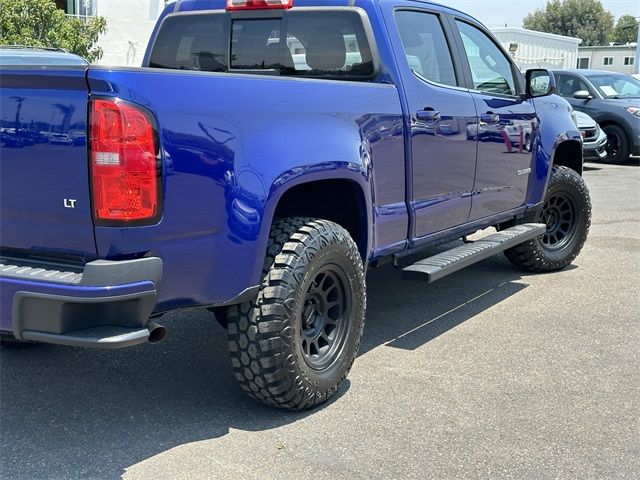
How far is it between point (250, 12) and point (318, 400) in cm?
244

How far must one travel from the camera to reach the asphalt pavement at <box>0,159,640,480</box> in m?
3.17

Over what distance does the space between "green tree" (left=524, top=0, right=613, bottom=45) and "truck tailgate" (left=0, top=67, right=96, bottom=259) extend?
307 feet

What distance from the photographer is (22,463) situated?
3123 mm

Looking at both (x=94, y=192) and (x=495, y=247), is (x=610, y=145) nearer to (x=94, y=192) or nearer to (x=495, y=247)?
(x=495, y=247)

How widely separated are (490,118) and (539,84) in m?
1.06

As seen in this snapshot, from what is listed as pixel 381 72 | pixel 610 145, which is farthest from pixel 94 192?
pixel 610 145

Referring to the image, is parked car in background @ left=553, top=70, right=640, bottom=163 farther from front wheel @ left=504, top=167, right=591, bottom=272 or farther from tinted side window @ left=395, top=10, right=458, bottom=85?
tinted side window @ left=395, top=10, right=458, bottom=85

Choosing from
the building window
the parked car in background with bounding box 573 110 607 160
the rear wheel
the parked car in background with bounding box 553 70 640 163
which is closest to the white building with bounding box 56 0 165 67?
the parked car in background with bounding box 553 70 640 163

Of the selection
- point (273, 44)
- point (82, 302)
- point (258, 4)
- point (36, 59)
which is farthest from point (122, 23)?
point (82, 302)

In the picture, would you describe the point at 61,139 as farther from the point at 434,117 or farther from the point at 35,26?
the point at 35,26

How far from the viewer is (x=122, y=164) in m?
2.81

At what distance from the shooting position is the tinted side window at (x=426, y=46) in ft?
15.0

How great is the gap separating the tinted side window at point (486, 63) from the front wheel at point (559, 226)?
3.33ft

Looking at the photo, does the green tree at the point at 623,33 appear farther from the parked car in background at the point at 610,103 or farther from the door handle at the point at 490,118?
the door handle at the point at 490,118
